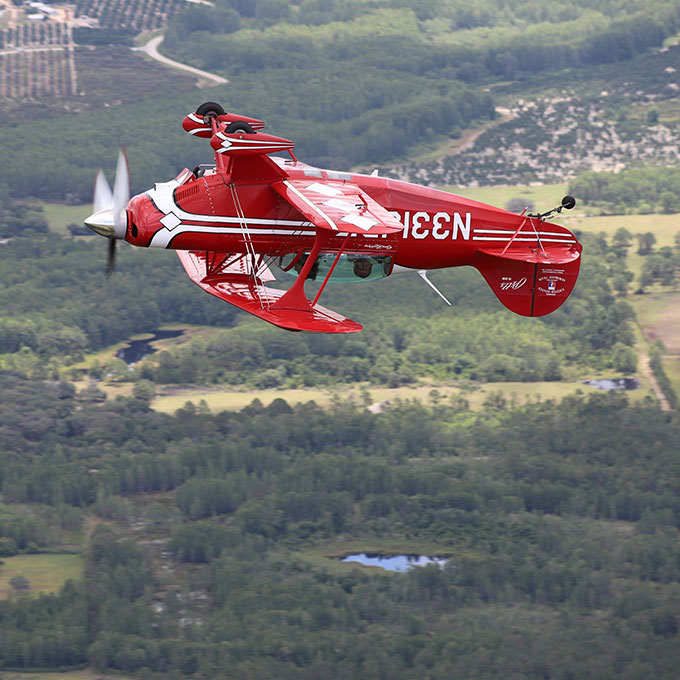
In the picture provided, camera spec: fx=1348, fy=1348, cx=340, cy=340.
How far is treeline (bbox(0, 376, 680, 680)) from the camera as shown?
90.1 meters

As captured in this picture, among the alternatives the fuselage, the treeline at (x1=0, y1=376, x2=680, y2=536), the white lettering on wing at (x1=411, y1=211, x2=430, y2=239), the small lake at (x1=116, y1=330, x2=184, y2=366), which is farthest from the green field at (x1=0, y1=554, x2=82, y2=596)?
the white lettering on wing at (x1=411, y1=211, x2=430, y2=239)

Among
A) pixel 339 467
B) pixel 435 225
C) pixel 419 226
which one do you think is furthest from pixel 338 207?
pixel 339 467

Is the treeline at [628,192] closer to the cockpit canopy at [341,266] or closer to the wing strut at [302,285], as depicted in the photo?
the cockpit canopy at [341,266]

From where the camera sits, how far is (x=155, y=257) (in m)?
154

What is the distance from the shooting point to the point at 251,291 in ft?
126

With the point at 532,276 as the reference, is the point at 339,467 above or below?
below

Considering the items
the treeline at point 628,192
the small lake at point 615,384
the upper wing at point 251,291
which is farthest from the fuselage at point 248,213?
the treeline at point 628,192

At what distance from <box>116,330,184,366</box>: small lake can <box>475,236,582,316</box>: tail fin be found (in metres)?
90.7

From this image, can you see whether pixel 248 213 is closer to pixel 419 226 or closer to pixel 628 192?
pixel 419 226

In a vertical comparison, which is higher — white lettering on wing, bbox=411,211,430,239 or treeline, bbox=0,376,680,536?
white lettering on wing, bbox=411,211,430,239

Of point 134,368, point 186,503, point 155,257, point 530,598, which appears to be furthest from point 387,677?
point 155,257

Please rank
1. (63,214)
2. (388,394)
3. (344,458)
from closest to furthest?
(344,458) → (388,394) → (63,214)

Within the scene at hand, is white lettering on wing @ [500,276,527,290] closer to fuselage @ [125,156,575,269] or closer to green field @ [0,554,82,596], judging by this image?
fuselage @ [125,156,575,269]

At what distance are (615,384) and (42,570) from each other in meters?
55.4
